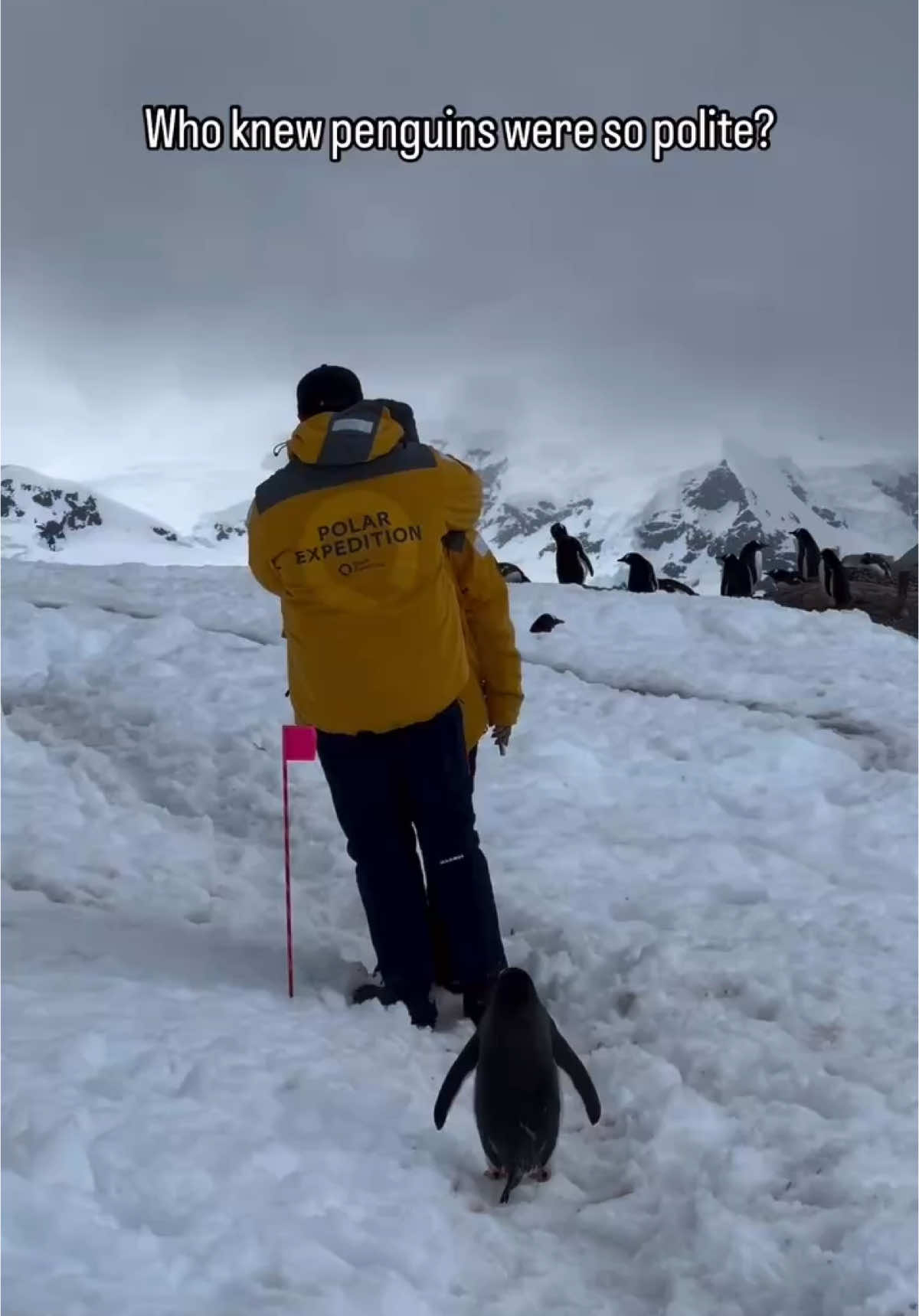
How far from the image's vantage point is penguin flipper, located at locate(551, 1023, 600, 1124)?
9.62ft

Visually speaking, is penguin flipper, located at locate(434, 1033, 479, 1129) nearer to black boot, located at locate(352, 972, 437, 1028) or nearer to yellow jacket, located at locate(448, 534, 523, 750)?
black boot, located at locate(352, 972, 437, 1028)

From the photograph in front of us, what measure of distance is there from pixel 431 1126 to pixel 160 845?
2865mm

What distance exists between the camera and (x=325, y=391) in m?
3.49

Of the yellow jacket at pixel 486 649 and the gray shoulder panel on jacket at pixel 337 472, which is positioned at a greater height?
the gray shoulder panel on jacket at pixel 337 472

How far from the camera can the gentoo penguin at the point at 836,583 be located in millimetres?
16734

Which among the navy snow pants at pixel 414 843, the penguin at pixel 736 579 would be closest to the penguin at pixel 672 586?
the penguin at pixel 736 579

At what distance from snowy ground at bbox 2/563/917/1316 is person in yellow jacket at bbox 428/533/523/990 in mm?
313

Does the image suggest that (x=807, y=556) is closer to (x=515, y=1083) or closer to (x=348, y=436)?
(x=348, y=436)

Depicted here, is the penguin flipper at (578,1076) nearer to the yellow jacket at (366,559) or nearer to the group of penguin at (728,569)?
the yellow jacket at (366,559)

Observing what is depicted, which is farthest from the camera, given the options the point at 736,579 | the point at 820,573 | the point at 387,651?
the point at 736,579

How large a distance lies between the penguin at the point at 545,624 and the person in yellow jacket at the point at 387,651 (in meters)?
7.10

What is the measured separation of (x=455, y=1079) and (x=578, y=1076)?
345 mm

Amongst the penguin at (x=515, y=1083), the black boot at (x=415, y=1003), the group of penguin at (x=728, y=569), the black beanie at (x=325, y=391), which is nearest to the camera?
the penguin at (x=515, y=1083)

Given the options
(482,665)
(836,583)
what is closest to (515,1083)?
(482,665)
